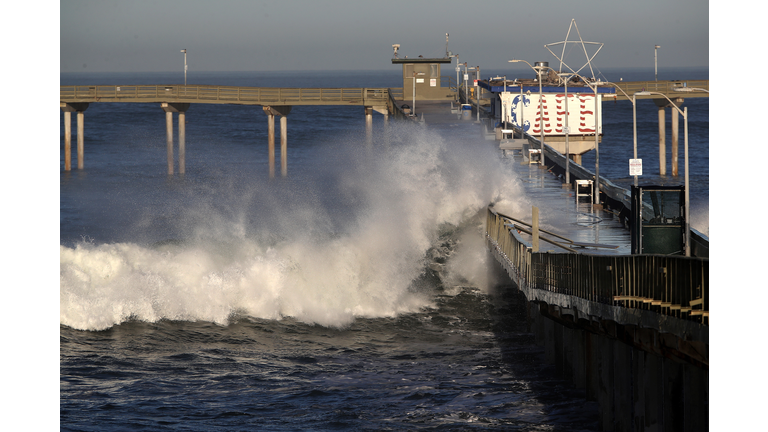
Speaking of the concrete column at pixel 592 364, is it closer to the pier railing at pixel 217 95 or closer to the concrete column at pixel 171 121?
Result: the pier railing at pixel 217 95

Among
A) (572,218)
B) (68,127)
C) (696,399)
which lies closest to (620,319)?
(696,399)

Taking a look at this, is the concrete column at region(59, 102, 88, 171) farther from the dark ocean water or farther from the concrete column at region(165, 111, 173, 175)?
the dark ocean water

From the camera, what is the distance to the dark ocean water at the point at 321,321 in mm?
→ 18641

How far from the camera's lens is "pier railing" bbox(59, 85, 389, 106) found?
59.4 meters

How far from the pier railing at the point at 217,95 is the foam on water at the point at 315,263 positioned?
71.9 ft

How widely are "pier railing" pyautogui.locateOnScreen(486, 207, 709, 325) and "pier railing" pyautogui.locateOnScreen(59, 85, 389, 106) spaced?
3994 cm

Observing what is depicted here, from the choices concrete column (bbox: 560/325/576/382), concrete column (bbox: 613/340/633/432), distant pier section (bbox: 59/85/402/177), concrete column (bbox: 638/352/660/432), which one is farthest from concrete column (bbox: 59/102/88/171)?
concrete column (bbox: 638/352/660/432)

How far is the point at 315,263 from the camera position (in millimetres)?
30578

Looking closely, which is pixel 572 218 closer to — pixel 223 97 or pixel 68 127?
pixel 223 97

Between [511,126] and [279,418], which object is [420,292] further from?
[511,126]

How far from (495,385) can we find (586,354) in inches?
98.6

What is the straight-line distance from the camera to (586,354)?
18766mm

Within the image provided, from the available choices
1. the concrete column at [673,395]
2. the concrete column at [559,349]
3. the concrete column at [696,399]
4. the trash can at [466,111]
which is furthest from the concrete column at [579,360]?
the trash can at [466,111]
